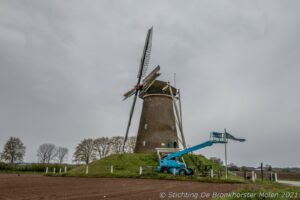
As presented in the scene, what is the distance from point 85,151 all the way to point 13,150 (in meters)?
15.6

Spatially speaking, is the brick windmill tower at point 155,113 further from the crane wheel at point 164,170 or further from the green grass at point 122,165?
the crane wheel at point 164,170

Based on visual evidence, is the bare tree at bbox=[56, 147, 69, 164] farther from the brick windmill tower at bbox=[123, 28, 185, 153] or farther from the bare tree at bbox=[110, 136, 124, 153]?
the brick windmill tower at bbox=[123, 28, 185, 153]

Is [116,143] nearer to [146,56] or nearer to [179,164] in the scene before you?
[146,56]

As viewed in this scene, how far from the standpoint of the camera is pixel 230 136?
22.4 meters

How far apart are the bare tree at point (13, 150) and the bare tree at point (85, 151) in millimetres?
12314

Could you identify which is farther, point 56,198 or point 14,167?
point 14,167

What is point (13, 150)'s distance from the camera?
58.5m

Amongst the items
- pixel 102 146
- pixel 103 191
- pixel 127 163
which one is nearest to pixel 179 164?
pixel 127 163

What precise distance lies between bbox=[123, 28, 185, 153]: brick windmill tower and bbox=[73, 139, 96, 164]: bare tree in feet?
101

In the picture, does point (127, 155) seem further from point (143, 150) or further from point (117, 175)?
point (117, 175)

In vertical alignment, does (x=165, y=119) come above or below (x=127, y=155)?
above

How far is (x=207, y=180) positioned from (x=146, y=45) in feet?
69.0

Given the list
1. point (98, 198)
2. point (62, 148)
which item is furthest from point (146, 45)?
Answer: point (62, 148)

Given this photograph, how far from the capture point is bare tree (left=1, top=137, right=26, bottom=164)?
58156 mm
